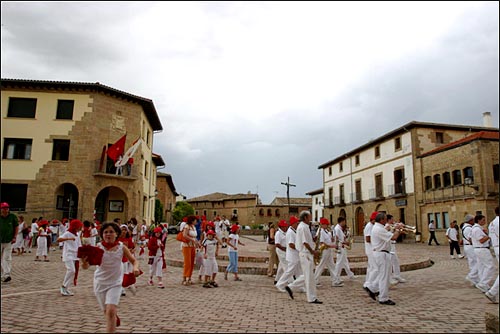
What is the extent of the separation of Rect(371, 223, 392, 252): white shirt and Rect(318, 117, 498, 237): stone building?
2151cm

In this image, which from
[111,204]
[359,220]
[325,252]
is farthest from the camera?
[359,220]

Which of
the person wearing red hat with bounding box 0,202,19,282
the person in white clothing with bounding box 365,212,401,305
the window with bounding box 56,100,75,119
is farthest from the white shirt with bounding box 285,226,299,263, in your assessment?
the window with bounding box 56,100,75,119

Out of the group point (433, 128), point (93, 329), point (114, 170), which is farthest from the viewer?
point (433, 128)

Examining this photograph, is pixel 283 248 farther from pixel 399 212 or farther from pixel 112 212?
pixel 399 212

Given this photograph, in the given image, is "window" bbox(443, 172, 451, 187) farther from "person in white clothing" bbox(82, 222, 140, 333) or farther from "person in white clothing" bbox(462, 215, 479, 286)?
"person in white clothing" bbox(82, 222, 140, 333)

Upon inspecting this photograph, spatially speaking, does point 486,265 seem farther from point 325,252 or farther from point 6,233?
point 6,233

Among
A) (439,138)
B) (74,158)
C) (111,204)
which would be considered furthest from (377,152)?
(74,158)

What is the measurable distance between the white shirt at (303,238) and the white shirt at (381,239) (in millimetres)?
1357

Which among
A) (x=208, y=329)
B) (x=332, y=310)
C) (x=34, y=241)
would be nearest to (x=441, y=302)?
(x=332, y=310)

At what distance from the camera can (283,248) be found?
395 inches

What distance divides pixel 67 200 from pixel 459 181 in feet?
92.1

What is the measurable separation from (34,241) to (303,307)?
63.8 ft

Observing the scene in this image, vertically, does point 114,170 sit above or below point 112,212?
above

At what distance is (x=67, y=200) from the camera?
963 inches
